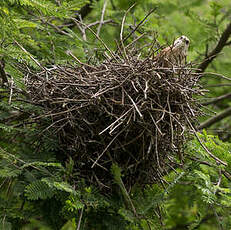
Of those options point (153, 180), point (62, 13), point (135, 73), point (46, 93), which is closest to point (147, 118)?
point (135, 73)

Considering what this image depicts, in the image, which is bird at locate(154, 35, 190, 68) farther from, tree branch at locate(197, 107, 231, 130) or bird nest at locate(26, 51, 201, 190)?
tree branch at locate(197, 107, 231, 130)

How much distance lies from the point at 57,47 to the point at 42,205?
89 cm

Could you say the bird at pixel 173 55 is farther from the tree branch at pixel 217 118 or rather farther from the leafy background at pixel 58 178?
the tree branch at pixel 217 118

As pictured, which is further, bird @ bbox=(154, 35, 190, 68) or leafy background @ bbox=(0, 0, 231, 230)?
bird @ bbox=(154, 35, 190, 68)

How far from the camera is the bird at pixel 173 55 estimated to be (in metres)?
1.73

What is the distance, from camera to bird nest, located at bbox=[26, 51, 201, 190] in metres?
1.58

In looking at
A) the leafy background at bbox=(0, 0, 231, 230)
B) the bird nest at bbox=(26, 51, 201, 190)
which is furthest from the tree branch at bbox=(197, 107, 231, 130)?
the bird nest at bbox=(26, 51, 201, 190)

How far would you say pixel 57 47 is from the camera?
2170mm

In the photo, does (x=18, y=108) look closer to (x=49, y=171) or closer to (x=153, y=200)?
(x=49, y=171)

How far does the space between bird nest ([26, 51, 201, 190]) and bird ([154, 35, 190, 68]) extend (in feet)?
0.13

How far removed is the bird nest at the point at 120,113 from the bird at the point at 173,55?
0.04 meters

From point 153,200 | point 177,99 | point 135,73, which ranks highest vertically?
point 135,73

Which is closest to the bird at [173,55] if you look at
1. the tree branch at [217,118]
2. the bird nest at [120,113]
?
the bird nest at [120,113]

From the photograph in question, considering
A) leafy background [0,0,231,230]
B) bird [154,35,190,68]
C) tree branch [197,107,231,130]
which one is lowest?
tree branch [197,107,231,130]
